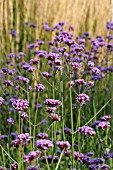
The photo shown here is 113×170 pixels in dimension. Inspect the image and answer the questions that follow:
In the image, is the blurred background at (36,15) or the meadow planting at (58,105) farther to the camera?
the blurred background at (36,15)

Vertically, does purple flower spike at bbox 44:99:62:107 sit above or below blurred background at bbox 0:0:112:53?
below

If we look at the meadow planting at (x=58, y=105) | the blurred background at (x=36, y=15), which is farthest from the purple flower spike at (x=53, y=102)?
the blurred background at (x=36, y=15)

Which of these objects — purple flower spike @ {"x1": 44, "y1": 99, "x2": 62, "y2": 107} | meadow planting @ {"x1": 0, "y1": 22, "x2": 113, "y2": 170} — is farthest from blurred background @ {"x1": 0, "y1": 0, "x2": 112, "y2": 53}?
purple flower spike @ {"x1": 44, "y1": 99, "x2": 62, "y2": 107}

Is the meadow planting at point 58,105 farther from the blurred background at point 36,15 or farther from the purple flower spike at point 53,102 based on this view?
the blurred background at point 36,15

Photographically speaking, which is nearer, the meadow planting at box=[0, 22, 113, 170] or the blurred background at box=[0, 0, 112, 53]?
the meadow planting at box=[0, 22, 113, 170]

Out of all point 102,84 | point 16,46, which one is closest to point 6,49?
point 16,46

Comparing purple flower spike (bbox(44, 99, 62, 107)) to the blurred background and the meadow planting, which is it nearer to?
the meadow planting

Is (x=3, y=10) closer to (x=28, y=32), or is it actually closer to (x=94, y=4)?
(x=28, y=32)

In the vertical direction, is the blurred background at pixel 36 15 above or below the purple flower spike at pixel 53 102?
above
